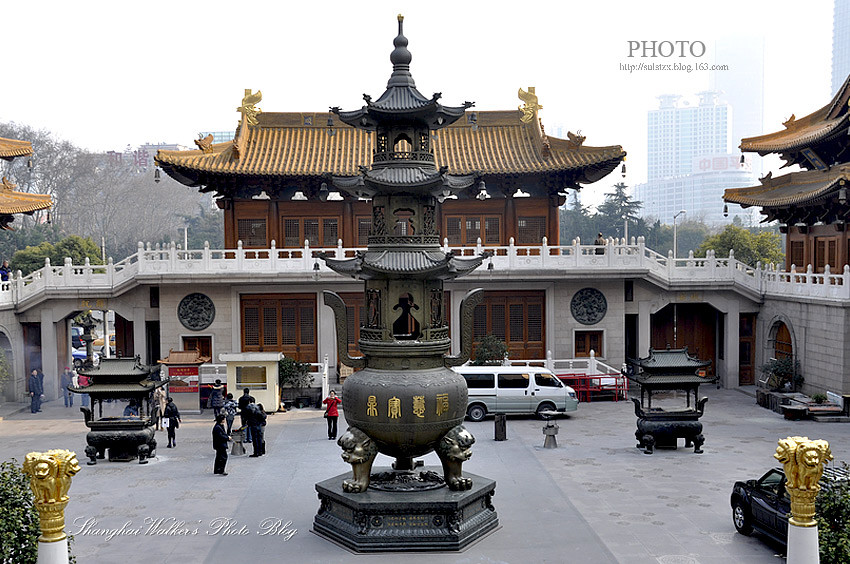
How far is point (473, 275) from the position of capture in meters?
29.6

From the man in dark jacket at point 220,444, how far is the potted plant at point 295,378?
9.04 meters

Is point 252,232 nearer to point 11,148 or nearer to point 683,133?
point 11,148

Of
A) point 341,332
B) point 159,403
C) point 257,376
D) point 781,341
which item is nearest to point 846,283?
point 781,341

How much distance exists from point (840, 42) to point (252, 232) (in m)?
157

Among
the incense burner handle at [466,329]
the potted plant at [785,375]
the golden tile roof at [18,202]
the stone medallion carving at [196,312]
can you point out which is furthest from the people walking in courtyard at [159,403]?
the potted plant at [785,375]

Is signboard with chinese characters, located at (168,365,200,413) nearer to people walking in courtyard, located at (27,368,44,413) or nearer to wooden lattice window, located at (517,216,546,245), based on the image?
people walking in courtyard, located at (27,368,44,413)

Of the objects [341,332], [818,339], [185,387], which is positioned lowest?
[185,387]

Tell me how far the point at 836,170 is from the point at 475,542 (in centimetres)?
2046

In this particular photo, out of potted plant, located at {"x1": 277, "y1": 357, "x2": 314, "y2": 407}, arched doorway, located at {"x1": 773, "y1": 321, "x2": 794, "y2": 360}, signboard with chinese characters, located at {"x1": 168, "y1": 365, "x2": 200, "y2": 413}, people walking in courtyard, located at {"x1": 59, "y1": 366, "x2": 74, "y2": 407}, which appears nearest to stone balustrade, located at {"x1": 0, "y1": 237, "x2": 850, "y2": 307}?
arched doorway, located at {"x1": 773, "y1": 321, "x2": 794, "y2": 360}

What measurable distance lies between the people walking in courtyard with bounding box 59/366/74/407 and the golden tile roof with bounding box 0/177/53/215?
19.9ft

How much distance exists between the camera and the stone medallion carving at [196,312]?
3022cm

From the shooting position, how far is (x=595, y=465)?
19.3 metres

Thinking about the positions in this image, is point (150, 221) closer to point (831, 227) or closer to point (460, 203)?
point (460, 203)

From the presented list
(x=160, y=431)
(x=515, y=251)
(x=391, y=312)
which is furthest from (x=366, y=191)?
(x=515, y=251)
